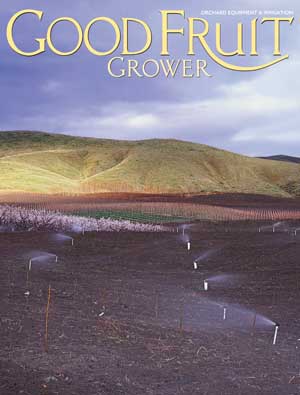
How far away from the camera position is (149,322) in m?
8.57

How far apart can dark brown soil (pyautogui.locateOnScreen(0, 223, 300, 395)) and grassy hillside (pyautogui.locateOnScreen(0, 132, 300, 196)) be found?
126 feet

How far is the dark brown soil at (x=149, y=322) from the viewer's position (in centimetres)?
621

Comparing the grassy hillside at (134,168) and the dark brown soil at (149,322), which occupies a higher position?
the grassy hillside at (134,168)

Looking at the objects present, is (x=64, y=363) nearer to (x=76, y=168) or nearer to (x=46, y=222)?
(x=46, y=222)

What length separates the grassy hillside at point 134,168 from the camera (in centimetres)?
6644

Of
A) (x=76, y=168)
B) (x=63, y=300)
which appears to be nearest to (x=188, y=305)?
(x=63, y=300)

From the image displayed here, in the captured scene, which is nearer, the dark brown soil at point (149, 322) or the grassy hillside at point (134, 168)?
the dark brown soil at point (149, 322)

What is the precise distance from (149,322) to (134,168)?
69.6 meters

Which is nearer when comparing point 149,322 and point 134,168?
point 149,322

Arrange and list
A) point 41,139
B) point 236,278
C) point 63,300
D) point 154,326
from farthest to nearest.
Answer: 1. point 41,139
2. point 236,278
3. point 63,300
4. point 154,326

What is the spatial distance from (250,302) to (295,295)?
1.20 m

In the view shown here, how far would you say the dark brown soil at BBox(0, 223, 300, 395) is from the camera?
6.21m

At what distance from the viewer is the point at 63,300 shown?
9.52 meters

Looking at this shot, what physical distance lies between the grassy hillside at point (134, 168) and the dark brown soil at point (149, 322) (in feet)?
126
